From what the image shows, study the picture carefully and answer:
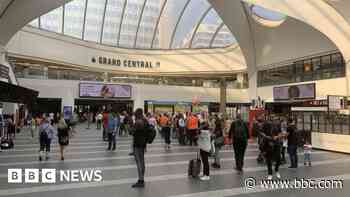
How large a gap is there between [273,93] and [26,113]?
24345 mm

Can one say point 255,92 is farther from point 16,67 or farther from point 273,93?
point 16,67

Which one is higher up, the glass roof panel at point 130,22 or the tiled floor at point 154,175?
the glass roof panel at point 130,22

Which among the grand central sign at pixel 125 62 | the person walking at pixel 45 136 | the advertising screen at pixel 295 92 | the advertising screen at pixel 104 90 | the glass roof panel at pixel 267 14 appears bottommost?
the person walking at pixel 45 136

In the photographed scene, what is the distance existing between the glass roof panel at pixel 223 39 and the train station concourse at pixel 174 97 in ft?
0.45

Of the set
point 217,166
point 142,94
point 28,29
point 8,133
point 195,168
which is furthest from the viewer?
point 142,94

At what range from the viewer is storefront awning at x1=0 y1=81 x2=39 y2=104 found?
10547mm

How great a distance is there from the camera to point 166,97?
38.2m

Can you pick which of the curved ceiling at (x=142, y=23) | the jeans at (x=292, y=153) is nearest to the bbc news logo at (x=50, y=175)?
the jeans at (x=292, y=153)

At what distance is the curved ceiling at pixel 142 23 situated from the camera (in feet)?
113

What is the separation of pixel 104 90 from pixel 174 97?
8.63 meters

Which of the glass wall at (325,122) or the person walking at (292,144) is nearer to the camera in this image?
the person walking at (292,144)

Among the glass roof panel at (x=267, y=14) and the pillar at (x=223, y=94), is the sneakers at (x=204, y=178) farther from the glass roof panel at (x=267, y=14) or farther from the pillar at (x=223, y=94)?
the pillar at (x=223, y=94)

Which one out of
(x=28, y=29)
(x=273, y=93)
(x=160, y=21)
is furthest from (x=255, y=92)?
(x=28, y=29)

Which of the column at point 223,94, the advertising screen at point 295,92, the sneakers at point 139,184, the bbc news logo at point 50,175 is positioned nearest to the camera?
the sneakers at point 139,184
